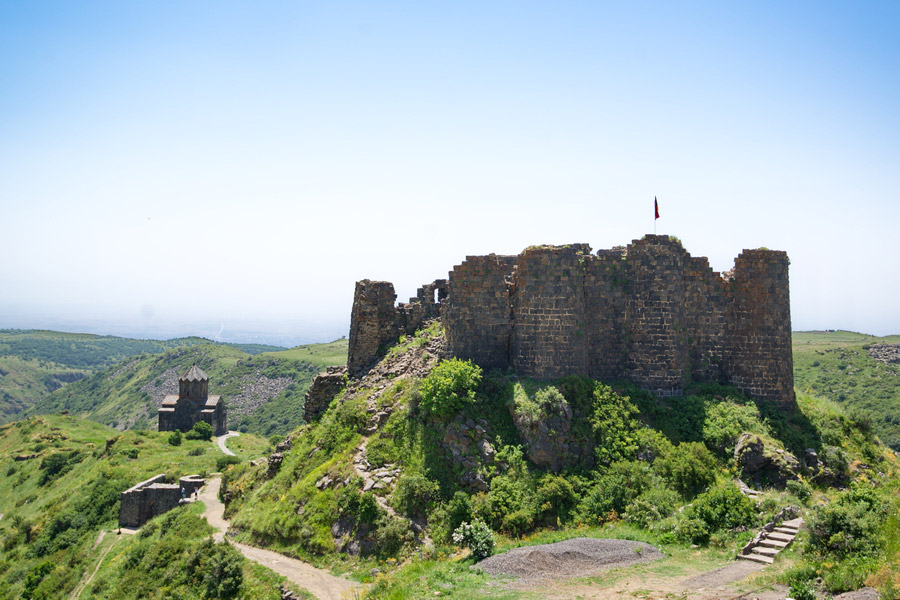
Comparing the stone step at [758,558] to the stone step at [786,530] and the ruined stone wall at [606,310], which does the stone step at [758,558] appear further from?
the ruined stone wall at [606,310]

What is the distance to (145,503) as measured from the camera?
3525 centimetres

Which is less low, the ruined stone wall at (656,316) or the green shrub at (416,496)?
the ruined stone wall at (656,316)

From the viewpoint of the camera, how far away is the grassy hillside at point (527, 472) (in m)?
17.8

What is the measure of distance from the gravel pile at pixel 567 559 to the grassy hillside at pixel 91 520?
22.9 ft

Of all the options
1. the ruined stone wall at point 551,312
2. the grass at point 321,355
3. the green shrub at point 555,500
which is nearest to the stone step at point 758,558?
the green shrub at point 555,500

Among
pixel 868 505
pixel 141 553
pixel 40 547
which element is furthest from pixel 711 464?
pixel 40 547

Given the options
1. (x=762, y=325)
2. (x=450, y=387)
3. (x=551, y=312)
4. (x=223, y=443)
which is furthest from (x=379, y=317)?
(x=223, y=443)

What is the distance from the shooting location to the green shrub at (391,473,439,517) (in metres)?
19.4

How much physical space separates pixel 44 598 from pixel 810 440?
115ft

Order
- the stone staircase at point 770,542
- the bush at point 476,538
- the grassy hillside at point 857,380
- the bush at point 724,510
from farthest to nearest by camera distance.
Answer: the grassy hillside at point 857,380
the bush at point 724,510
the bush at point 476,538
the stone staircase at point 770,542

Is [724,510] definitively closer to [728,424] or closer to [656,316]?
[728,424]

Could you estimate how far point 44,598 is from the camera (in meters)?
30.0

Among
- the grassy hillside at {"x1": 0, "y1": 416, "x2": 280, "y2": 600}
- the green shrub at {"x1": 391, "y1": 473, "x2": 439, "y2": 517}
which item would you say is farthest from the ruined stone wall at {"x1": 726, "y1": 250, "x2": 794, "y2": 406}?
the grassy hillside at {"x1": 0, "y1": 416, "x2": 280, "y2": 600}

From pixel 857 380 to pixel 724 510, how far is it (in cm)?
5018
